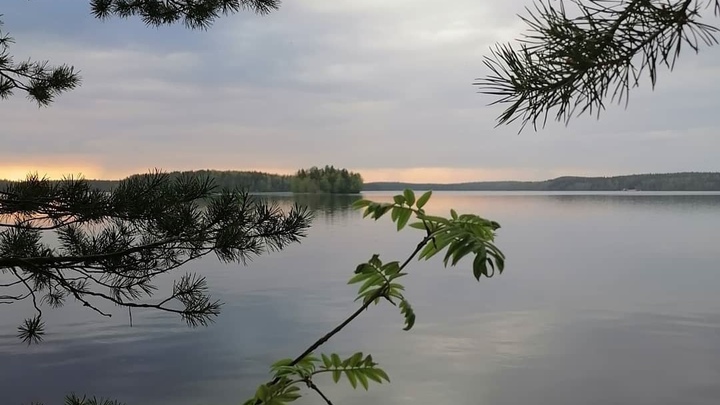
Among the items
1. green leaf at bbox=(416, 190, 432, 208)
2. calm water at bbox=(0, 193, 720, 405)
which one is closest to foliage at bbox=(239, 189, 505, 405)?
green leaf at bbox=(416, 190, 432, 208)

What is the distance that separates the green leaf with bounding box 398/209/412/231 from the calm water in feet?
17.1

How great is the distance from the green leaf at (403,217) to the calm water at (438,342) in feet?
17.1

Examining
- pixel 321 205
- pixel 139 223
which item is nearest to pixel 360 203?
pixel 139 223

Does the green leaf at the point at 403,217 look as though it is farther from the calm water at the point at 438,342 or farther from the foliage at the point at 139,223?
the calm water at the point at 438,342

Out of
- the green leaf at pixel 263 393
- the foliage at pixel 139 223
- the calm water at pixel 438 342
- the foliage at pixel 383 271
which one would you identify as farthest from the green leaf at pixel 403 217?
the calm water at pixel 438 342

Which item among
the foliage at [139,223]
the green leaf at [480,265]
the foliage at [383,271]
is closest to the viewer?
the green leaf at [480,265]

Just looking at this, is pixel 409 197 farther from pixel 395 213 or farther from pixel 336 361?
pixel 336 361

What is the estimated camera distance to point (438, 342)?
7.52 m

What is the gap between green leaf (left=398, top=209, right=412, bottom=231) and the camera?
586 millimetres

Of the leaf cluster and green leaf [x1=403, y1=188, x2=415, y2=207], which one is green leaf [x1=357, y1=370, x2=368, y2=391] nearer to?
the leaf cluster

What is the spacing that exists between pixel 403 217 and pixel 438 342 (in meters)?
7.24

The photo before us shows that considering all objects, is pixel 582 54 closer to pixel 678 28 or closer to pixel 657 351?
pixel 678 28

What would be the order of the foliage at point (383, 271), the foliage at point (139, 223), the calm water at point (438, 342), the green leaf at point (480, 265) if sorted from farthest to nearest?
the calm water at point (438, 342)
the foliage at point (139, 223)
the foliage at point (383, 271)
the green leaf at point (480, 265)

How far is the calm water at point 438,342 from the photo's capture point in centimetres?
580
